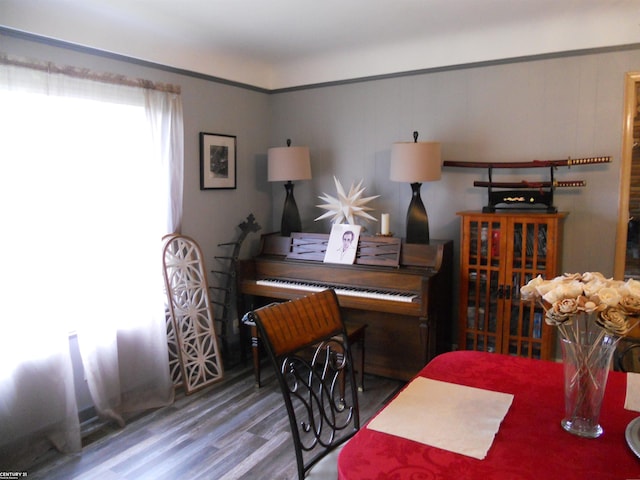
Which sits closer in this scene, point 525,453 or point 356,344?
point 525,453

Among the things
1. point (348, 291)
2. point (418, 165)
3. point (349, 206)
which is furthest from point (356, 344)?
point (418, 165)

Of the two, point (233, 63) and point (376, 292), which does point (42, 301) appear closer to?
point (376, 292)

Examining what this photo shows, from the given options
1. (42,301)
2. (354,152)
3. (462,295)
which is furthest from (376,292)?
(42,301)

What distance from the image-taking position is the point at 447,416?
1.35m

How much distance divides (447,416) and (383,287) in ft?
6.08

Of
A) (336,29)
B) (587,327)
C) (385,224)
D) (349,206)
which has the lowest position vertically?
(587,327)

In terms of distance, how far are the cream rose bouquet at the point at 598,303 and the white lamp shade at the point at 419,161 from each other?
6.55 ft

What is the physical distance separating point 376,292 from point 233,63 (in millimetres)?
2109

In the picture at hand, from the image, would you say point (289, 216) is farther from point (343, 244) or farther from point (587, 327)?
point (587, 327)

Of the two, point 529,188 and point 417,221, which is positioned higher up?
point 529,188

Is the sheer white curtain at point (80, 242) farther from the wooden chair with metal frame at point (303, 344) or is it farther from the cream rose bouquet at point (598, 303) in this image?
the cream rose bouquet at point (598, 303)

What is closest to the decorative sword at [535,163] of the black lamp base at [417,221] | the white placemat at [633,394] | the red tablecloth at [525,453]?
the black lamp base at [417,221]

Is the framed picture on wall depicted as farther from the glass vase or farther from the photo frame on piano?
the glass vase

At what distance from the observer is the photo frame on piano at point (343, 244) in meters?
3.37
